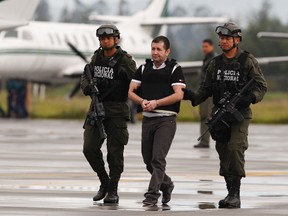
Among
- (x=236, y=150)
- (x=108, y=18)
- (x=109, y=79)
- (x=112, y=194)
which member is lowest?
(x=112, y=194)

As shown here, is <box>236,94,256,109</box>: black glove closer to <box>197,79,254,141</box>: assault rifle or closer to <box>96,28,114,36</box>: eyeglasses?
<box>197,79,254,141</box>: assault rifle

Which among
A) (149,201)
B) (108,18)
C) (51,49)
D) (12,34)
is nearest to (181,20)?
(108,18)

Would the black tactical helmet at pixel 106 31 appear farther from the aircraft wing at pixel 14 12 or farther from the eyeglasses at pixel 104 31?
the aircraft wing at pixel 14 12

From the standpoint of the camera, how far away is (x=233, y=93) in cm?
1370

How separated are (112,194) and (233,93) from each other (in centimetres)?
177

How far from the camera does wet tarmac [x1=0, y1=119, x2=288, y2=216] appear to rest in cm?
1297

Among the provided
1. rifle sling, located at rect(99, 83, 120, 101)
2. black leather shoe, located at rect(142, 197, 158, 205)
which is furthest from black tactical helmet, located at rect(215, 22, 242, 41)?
black leather shoe, located at rect(142, 197, 158, 205)

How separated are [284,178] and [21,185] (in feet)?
12.8

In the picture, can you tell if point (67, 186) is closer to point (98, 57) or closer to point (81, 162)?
point (98, 57)

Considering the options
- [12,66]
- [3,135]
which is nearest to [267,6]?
[12,66]

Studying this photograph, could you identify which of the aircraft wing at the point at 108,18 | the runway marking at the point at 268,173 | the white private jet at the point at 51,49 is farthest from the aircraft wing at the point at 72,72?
the runway marking at the point at 268,173

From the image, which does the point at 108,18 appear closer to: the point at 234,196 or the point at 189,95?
the point at 189,95

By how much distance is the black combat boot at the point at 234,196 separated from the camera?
13.3 metres

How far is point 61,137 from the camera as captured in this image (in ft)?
96.5
